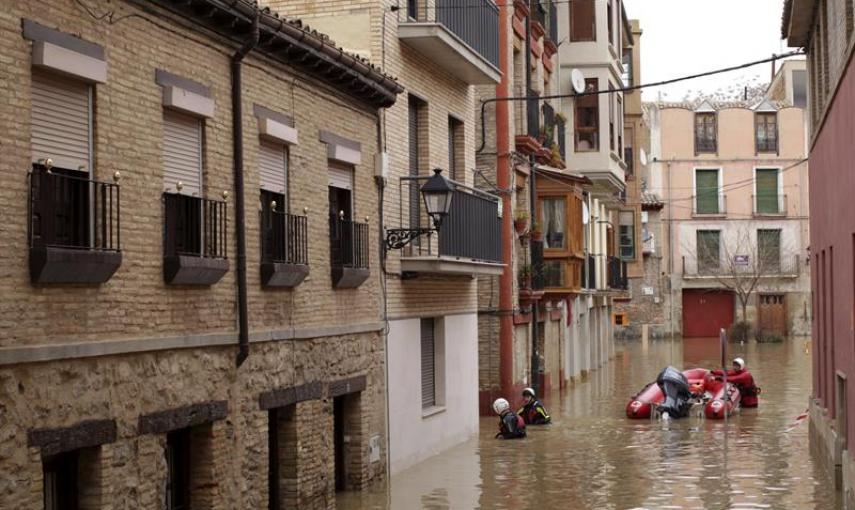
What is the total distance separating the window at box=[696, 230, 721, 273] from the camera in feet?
243

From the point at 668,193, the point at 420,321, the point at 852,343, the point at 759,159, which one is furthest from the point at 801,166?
the point at 852,343

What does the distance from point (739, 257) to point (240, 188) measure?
61429mm

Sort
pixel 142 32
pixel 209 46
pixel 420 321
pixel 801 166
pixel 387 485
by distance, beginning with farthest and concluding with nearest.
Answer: pixel 801 166
pixel 420 321
pixel 387 485
pixel 209 46
pixel 142 32

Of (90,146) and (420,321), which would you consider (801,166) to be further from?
(90,146)

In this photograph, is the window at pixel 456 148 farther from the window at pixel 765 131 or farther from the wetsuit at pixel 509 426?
the window at pixel 765 131

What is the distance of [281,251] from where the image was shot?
631 inches

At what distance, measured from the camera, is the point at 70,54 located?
37.0ft

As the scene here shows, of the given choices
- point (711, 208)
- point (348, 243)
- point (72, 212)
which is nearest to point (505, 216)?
point (348, 243)

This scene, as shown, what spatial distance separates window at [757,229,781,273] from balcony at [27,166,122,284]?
64183 millimetres

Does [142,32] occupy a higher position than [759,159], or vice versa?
[759,159]

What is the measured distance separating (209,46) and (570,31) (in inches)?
1099

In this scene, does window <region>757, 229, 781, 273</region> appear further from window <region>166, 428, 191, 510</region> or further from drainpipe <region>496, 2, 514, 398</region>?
window <region>166, 428, 191, 510</region>

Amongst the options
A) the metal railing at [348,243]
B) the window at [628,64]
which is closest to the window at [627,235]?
the window at [628,64]

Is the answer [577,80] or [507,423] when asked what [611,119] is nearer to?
[577,80]
